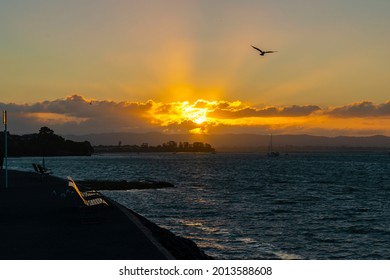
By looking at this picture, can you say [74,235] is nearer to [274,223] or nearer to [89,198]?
[89,198]

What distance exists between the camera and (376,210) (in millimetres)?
40438

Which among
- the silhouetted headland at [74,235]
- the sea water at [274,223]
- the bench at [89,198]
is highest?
the bench at [89,198]

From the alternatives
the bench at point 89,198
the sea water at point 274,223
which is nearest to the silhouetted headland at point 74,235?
the bench at point 89,198

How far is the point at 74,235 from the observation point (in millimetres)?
13773

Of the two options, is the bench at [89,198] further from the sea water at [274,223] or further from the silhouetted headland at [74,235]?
the sea water at [274,223]

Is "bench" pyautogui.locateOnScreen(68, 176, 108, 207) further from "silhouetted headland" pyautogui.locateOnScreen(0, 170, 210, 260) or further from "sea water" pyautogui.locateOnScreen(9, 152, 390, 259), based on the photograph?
"sea water" pyautogui.locateOnScreen(9, 152, 390, 259)

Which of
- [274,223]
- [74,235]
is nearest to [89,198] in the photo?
[74,235]

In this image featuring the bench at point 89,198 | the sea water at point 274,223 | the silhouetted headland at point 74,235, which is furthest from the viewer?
the sea water at point 274,223

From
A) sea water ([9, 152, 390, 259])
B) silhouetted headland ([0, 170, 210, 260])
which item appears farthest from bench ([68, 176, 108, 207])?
sea water ([9, 152, 390, 259])

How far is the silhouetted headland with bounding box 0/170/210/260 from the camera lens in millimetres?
11352

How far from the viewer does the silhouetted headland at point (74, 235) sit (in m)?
11.4
